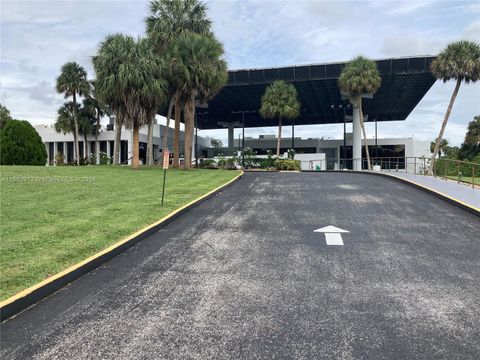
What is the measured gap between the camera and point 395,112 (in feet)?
231

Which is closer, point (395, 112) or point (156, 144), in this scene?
point (156, 144)

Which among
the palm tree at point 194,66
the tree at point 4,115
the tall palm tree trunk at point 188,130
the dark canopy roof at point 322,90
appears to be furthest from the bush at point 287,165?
the tree at point 4,115

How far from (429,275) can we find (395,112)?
68.8 m

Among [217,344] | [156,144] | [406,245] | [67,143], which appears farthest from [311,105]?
[217,344]

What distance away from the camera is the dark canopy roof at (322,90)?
43750 mm

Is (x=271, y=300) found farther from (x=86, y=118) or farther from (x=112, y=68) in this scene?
(x=86, y=118)

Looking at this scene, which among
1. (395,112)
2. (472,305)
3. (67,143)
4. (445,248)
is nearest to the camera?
(472,305)

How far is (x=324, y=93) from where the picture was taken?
5594 centimetres

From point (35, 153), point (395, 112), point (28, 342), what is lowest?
point (28, 342)

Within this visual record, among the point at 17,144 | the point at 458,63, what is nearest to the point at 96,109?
the point at 17,144

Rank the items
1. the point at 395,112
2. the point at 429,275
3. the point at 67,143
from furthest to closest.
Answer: the point at 395,112 < the point at 67,143 < the point at 429,275

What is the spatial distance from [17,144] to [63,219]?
27274 millimetres

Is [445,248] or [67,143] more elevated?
[67,143]

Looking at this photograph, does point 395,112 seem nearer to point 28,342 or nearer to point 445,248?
point 445,248
